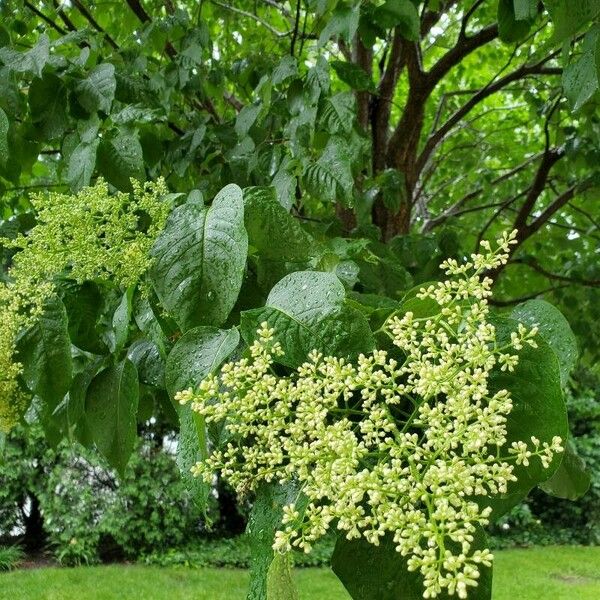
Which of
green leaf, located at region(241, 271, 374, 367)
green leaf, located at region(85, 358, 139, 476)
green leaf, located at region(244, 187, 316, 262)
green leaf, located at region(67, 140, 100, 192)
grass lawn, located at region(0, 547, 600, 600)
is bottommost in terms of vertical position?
grass lawn, located at region(0, 547, 600, 600)

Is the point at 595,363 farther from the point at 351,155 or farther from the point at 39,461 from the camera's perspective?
the point at 39,461

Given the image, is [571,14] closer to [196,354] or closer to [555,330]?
[555,330]

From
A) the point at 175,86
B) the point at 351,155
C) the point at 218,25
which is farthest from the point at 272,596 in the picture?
the point at 218,25

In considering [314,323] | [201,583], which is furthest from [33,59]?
[201,583]

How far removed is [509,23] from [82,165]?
46.2 inches

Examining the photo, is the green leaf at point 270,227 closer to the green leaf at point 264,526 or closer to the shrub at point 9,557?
the green leaf at point 264,526

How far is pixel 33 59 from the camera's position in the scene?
1716mm

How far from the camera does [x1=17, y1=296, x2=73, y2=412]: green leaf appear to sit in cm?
128

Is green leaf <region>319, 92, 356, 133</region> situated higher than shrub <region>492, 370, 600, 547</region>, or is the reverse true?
green leaf <region>319, 92, 356, 133</region>

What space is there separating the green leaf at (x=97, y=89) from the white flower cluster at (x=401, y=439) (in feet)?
3.72

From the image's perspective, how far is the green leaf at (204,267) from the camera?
0.98 metres

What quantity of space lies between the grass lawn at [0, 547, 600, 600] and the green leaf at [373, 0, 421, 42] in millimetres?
5858

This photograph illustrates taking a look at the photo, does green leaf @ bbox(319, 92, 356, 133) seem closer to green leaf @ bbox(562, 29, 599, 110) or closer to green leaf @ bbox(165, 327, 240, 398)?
green leaf @ bbox(562, 29, 599, 110)

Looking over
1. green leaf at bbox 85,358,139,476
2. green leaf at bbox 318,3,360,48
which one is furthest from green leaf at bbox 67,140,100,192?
green leaf at bbox 318,3,360,48
